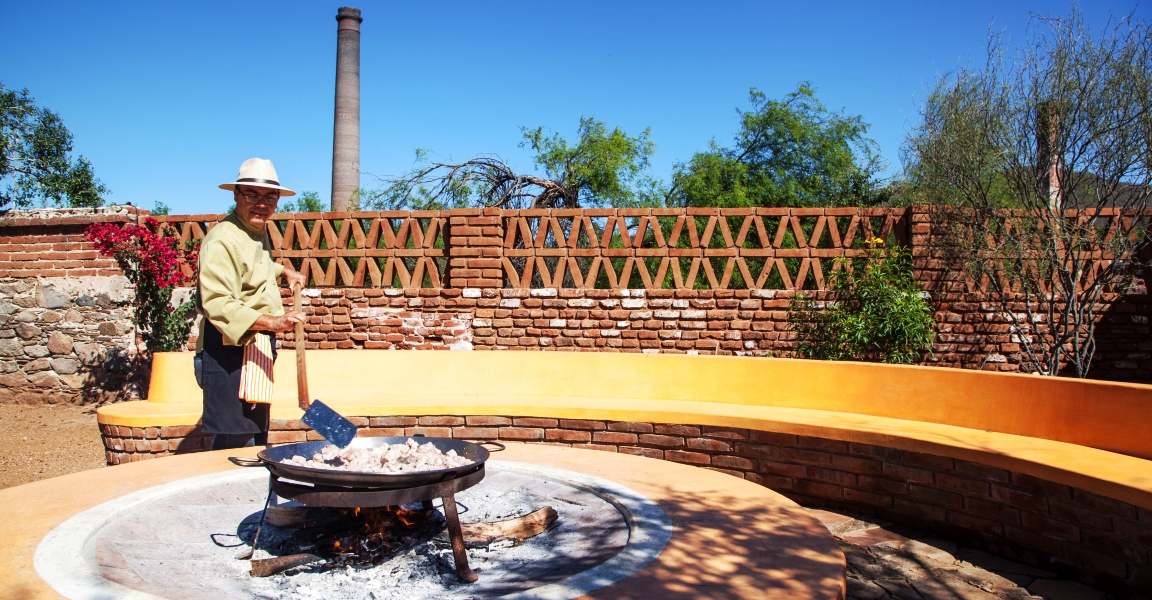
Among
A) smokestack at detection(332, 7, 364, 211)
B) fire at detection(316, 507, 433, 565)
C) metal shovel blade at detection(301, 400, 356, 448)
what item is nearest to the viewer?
fire at detection(316, 507, 433, 565)

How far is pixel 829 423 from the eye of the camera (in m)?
4.40

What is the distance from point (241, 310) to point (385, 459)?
1.04 m

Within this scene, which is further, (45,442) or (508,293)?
(508,293)

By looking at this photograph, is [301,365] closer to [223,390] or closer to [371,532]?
[223,390]

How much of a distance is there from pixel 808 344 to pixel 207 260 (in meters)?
5.58

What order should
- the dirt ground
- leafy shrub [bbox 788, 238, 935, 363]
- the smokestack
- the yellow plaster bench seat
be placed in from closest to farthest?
the yellow plaster bench seat
the dirt ground
leafy shrub [bbox 788, 238, 935, 363]
the smokestack

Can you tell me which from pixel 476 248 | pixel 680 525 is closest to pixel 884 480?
pixel 680 525

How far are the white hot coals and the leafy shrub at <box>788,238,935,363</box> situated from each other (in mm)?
5050

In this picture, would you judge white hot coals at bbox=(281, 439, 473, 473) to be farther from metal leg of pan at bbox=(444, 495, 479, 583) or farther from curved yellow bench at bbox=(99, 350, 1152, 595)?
curved yellow bench at bbox=(99, 350, 1152, 595)

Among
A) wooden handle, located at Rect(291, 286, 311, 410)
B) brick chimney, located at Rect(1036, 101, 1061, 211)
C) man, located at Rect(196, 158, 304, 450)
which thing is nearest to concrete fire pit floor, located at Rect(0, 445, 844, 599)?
man, located at Rect(196, 158, 304, 450)

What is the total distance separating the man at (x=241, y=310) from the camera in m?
3.38

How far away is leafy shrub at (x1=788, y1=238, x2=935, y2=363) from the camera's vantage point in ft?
23.4

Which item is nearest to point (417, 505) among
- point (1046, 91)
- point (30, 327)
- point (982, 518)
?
point (982, 518)

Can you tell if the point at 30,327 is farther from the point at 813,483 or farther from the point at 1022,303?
the point at 1022,303
